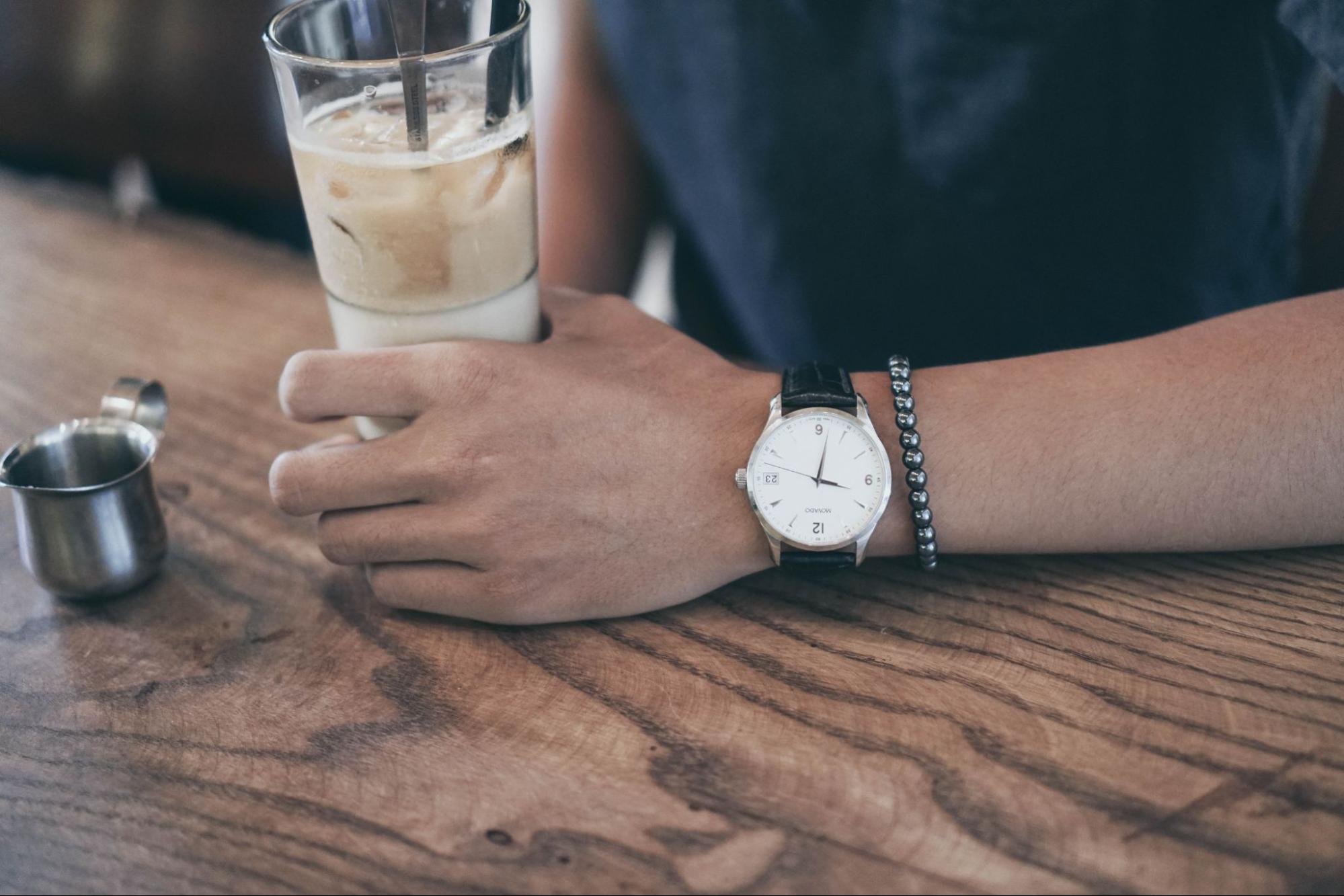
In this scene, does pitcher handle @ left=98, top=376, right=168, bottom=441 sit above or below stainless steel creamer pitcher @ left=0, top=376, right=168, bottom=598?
above

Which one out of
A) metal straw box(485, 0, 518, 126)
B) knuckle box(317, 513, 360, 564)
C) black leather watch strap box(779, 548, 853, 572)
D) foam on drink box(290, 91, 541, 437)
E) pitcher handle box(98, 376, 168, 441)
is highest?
metal straw box(485, 0, 518, 126)

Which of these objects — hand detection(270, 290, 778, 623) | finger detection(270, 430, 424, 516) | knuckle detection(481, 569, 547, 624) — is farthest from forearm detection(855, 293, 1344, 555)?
finger detection(270, 430, 424, 516)

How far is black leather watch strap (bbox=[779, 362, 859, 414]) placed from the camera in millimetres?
810

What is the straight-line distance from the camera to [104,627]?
81 centimetres

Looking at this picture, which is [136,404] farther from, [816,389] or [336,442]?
[816,389]

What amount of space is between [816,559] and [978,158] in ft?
2.10

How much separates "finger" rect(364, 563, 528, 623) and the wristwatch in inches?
7.7

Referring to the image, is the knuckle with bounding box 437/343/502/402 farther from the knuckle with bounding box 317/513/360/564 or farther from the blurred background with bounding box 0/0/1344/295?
the blurred background with bounding box 0/0/1344/295

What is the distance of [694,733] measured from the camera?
2.27 feet

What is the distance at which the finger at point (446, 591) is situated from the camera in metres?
0.79

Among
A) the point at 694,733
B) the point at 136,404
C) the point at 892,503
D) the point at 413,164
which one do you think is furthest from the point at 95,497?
the point at 892,503

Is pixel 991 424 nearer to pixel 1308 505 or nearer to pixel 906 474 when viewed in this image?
pixel 906 474

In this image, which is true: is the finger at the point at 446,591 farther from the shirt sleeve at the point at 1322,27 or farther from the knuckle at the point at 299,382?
the shirt sleeve at the point at 1322,27

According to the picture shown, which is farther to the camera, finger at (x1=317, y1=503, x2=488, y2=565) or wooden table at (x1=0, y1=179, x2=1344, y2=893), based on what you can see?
finger at (x1=317, y1=503, x2=488, y2=565)
